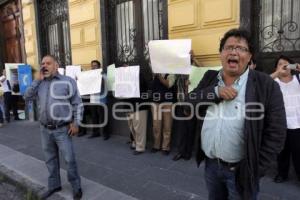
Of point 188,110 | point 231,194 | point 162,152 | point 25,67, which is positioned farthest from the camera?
point 25,67

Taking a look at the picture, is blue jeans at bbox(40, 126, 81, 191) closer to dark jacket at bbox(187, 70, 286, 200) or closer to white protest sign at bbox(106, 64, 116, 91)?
dark jacket at bbox(187, 70, 286, 200)

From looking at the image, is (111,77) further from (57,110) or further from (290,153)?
(290,153)

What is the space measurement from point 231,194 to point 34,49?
28.7 feet

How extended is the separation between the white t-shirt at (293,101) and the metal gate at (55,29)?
6189mm

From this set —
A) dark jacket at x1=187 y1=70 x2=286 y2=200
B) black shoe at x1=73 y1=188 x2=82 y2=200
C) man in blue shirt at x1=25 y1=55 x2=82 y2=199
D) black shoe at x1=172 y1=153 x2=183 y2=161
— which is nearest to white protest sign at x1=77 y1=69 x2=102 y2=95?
black shoe at x1=172 y1=153 x2=183 y2=161

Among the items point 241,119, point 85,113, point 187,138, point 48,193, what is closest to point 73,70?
point 85,113

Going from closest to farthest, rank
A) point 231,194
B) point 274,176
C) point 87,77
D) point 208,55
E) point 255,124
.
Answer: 1. point 255,124
2. point 231,194
3. point 274,176
4. point 208,55
5. point 87,77

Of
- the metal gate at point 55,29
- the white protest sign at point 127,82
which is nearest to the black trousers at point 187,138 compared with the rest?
the white protest sign at point 127,82

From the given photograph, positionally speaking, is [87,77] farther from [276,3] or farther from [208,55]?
[276,3]

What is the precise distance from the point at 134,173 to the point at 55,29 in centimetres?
578

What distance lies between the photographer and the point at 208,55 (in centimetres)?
520

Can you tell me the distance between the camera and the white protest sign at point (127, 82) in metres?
5.61

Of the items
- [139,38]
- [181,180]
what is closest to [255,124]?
[181,180]

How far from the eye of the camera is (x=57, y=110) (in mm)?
3750
